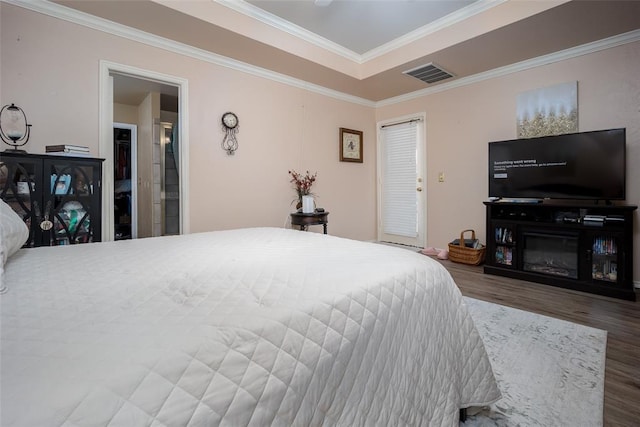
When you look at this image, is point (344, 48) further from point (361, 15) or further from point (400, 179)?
point (400, 179)

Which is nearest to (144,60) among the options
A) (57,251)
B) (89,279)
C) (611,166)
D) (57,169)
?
(57,169)

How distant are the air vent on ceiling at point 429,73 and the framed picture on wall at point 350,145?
126cm

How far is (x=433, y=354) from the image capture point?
1.10m

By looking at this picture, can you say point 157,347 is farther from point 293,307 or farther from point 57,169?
point 57,169

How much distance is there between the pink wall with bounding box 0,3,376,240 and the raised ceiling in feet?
0.88

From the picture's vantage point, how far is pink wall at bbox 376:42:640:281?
120 inches

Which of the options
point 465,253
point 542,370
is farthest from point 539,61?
→ point 542,370

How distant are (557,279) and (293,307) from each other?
3359 millimetres

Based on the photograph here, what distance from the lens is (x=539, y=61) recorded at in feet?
11.7

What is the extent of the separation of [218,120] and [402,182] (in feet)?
9.71

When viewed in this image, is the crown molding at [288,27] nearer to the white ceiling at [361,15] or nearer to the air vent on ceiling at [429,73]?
the white ceiling at [361,15]

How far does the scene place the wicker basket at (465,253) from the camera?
389 centimetres

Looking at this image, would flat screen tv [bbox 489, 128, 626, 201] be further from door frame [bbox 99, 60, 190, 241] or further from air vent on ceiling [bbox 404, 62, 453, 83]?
door frame [bbox 99, 60, 190, 241]

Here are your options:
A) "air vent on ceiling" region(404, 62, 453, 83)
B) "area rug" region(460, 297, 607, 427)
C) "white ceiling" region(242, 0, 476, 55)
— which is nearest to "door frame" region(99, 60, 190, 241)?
"white ceiling" region(242, 0, 476, 55)
